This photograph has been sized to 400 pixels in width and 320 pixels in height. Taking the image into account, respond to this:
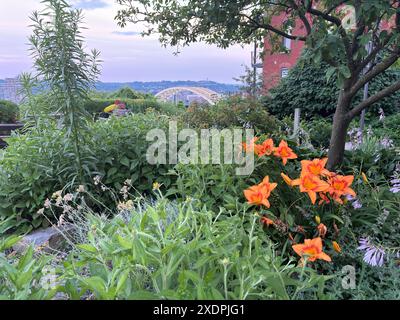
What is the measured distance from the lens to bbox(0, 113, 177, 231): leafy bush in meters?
2.35

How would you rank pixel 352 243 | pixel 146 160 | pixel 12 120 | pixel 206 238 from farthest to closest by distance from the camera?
1. pixel 12 120
2. pixel 146 160
3. pixel 352 243
4. pixel 206 238

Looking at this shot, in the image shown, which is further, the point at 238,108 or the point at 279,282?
the point at 238,108

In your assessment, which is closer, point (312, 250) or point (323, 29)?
point (312, 250)

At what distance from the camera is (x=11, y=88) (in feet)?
9.31

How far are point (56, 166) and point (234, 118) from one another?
76.5 inches

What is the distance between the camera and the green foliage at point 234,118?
3.64m

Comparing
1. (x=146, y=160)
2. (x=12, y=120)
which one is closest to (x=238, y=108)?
(x=146, y=160)

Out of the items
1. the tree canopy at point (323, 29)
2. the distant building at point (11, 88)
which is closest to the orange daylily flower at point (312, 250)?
the tree canopy at point (323, 29)

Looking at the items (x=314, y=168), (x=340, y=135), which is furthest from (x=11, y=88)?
(x=340, y=135)

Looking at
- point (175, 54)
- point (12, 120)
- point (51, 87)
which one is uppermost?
point (175, 54)

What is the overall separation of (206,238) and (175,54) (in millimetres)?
3158

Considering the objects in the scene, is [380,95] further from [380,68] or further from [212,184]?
[212,184]

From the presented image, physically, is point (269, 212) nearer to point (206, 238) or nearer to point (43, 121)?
point (206, 238)
